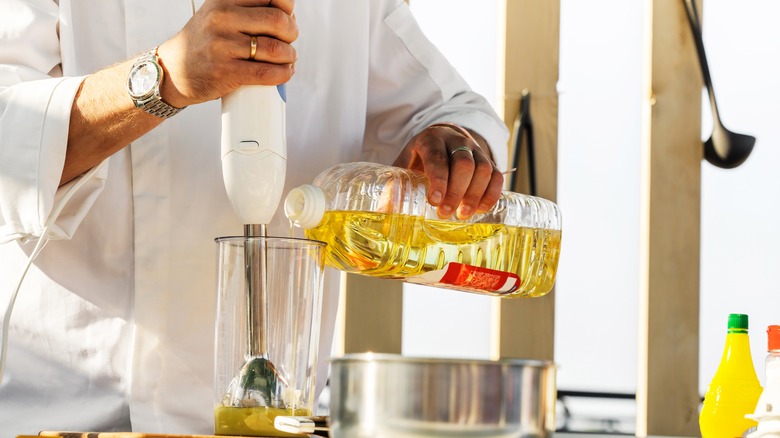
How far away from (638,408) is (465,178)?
79cm

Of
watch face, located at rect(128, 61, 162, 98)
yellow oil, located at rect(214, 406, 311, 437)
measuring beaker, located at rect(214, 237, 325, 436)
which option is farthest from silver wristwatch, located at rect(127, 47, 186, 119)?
yellow oil, located at rect(214, 406, 311, 437)

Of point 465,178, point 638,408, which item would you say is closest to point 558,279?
point 638,408

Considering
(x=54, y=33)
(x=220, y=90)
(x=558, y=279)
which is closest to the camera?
(x=220, y=90)

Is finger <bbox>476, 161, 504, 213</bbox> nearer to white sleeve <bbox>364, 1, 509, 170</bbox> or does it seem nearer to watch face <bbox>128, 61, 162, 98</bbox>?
white sleeve <bbox>364, 1, 509, 170</bbox>

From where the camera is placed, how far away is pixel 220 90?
1047 mm

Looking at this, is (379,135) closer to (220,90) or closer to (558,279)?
(558,279)

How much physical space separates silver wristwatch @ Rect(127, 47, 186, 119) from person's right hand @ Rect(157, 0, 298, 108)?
0.04 m

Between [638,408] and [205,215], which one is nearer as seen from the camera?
[205,215]

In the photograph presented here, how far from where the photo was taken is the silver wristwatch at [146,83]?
1.10 m

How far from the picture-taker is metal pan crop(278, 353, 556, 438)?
65cm

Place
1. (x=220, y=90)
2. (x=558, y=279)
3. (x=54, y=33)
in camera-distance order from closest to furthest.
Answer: (x=220, y=90) < (x=54, y=33) < (x=558, y=279)

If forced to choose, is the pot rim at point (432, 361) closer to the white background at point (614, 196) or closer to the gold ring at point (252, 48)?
the gold ring at point (252, 48)

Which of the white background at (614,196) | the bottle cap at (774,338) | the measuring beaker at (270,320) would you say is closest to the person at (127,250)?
the measuring beaker at (270,320)

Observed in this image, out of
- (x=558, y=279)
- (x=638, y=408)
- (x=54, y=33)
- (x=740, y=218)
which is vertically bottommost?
(x=638, y=408)
